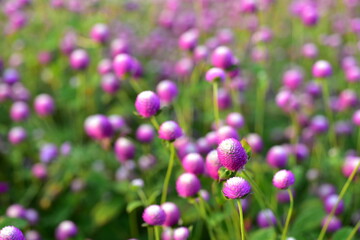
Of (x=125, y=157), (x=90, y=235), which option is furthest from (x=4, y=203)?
(x=125, y=157)

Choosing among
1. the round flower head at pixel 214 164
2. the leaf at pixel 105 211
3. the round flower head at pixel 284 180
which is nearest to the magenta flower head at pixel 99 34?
the leaf at pixel 105 211

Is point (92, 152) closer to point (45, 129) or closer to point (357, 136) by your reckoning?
point (45, 129)

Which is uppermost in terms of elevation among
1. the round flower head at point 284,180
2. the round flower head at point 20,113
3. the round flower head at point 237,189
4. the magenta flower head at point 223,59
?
the round flower head at point 20,113

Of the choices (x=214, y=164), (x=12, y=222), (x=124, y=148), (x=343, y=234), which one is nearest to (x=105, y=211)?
(x=124, y=148)

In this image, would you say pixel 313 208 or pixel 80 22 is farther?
pixel 80 22

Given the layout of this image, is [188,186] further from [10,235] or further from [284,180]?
[10,235]

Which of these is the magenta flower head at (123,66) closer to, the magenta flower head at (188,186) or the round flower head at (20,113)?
the magenta flower head at (188,186)

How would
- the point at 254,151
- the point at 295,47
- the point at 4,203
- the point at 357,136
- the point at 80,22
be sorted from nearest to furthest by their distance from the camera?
the point at 254,151
the point at 4,203
the point at 357,136
the point at 80,22
the point at 295,47
